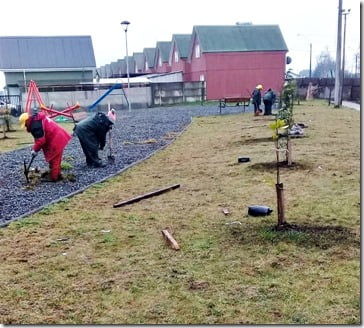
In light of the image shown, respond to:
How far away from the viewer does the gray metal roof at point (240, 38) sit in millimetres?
31891

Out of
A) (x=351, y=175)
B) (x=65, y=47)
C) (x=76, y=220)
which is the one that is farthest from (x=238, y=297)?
(x=65, y=47)

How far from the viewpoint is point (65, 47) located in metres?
31.4

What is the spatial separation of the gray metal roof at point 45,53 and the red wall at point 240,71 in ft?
27.6

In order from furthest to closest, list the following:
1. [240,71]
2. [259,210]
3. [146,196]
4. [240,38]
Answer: [240,38]
[240,71]
[146,196]
[259,210]

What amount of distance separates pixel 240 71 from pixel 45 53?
544 inches

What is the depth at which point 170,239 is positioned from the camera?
13.1 ft

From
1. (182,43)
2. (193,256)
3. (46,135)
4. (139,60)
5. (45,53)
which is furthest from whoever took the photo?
(139,60)

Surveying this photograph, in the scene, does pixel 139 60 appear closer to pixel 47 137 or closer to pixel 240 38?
pixel 240 38

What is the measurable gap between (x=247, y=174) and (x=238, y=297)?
4.00 meters

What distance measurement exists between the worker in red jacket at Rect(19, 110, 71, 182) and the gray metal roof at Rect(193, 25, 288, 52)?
25.9m

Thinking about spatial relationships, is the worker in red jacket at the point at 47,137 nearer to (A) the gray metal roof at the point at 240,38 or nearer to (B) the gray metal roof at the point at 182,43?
(A) the gray metal roof at the point at 240,38

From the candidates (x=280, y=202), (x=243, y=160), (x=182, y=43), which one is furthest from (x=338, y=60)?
(x=182, y=43)

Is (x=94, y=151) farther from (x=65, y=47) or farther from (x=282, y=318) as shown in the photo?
(x=65, y=47)

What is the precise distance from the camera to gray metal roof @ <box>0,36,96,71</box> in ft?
99.5
